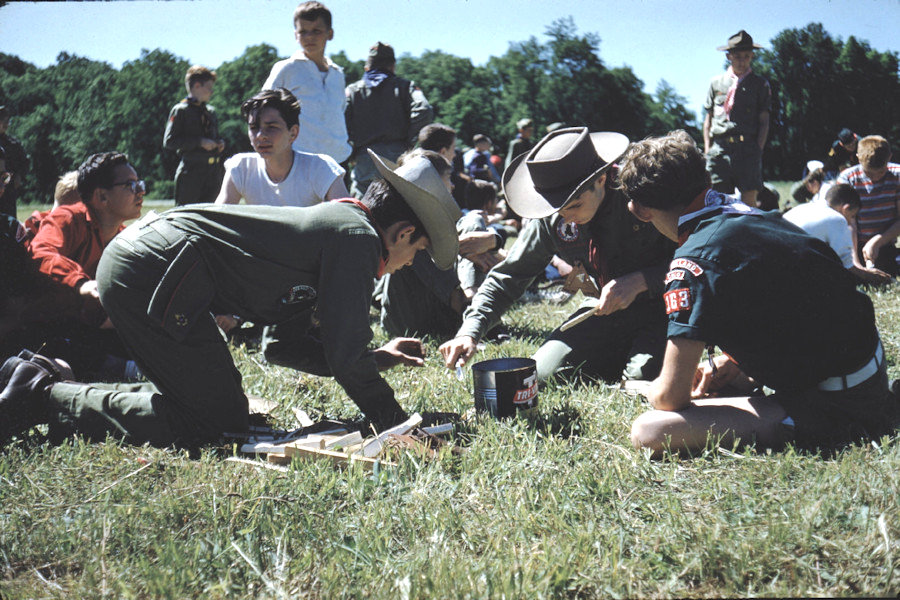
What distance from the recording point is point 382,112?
7.44 metres

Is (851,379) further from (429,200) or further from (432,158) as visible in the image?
(432,158)

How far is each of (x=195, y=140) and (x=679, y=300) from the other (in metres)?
7.55

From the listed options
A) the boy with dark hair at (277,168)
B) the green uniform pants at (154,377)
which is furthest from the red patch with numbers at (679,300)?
the boy with dark hair at (277,168)

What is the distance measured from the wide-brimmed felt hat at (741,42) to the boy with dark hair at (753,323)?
6984mm

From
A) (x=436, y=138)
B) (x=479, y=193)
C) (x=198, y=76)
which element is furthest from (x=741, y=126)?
(x=198, y=76)

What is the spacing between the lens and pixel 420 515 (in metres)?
2.60

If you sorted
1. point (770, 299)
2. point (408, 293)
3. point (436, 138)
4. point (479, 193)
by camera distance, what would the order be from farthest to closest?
point (479, 193) → point (436, 138) → point (408, 293) → point (770, 299)

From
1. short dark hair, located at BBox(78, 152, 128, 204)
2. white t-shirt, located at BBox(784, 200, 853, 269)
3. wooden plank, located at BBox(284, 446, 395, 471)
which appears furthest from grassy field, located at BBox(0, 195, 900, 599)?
white t-shirt, located at BBox(784, 200, 853, 269)

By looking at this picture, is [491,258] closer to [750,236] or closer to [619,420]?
[619,420]

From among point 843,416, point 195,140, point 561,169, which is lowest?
point 843,416

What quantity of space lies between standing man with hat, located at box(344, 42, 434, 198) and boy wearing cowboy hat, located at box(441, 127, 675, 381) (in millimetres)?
3372

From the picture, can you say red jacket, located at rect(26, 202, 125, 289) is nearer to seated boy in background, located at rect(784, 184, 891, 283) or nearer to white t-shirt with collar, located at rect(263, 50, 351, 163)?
white t-shirt with collar, located at rect(263, 50, 351, 163)

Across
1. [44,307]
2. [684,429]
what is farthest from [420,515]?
[44,307]

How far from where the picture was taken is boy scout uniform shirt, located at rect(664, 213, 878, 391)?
9.25 feet
